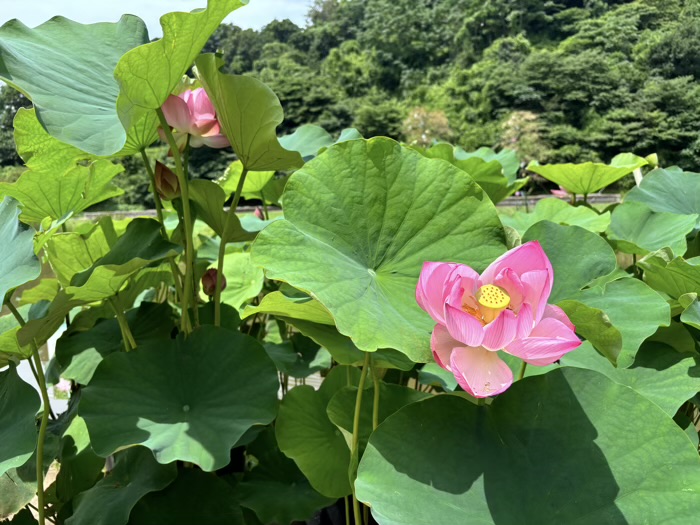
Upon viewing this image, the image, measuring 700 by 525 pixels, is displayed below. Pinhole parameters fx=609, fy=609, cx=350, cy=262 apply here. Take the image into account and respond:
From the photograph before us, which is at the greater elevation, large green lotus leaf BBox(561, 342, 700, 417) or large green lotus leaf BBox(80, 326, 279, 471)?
large green lotus leaf BBox(80, 326, 279, 471)

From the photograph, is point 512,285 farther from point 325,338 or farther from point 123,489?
point 123,489

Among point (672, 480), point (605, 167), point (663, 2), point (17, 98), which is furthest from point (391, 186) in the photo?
point (663, 2)

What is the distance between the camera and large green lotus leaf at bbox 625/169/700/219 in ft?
2.82

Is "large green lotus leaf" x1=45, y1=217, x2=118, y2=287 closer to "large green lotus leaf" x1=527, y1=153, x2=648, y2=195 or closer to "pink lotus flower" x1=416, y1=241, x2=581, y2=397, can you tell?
"pink lotus flower" x1=416, y1=241, x2=581, y2=397

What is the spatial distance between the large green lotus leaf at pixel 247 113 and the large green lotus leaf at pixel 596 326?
0.27 meters

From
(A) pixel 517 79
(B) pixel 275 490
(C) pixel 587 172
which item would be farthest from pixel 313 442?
(A) pixel 517 79

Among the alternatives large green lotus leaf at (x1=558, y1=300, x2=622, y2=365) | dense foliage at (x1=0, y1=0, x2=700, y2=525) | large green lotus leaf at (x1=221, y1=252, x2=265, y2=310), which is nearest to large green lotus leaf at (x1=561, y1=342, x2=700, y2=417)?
dense foliage at (x1=0, y1=0, x2=700, y2=525)

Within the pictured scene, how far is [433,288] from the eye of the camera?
35 cm

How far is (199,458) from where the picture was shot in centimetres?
46

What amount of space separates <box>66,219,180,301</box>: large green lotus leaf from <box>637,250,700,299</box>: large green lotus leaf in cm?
42

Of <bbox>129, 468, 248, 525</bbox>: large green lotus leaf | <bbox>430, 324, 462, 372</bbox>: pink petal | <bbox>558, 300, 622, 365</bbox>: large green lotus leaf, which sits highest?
<bbox>430, 324, 462, 372</bbox>: pink petal

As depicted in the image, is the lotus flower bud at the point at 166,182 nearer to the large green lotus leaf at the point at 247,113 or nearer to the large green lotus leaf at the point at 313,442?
the large green lotus leaf at the point at 247,113

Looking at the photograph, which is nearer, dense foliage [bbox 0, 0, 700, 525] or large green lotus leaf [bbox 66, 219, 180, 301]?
dense foliage [bbox 0, 0, 700, 525]

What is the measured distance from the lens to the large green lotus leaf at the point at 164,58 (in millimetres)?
420
